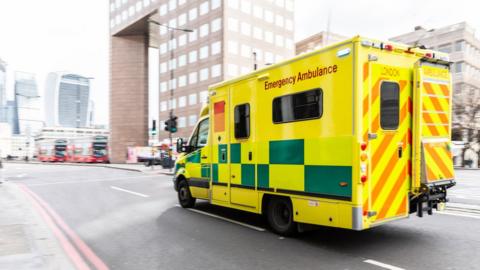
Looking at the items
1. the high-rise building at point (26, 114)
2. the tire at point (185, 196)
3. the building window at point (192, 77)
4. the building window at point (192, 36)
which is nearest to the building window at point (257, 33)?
the building window at point (192, 36)

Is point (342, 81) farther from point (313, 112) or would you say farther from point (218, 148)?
point (218, 148)

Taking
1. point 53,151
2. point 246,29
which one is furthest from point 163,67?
point 53,151

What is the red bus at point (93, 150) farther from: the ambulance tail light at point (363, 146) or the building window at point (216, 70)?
the ambulance tail light at point (363, 146)

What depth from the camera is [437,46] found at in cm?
5638

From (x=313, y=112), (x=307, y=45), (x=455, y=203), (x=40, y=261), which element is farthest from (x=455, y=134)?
(x=307, y=45)

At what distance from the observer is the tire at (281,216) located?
20.7 ft

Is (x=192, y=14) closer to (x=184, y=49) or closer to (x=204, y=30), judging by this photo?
(x=204, y=30)

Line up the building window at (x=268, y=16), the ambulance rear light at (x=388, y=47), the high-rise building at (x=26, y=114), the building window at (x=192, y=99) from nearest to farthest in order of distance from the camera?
the ambulance rear light at (x=388, y=47) < the building window at (x=192, y=99) < the building window at (x=268, y=16) < the high-rise building at (x=26, y=114)

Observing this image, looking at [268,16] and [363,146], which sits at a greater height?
[268,16]

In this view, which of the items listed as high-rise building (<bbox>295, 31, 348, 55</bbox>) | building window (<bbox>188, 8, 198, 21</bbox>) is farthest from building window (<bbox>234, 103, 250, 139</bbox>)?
high-rise building (<bbox>295, 31, 348, 55</bbox>)

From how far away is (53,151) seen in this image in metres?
56.4

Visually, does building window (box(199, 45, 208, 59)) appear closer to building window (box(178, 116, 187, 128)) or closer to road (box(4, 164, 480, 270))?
building window (box(178, 116, 187, 128))

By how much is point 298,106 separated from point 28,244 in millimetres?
4780

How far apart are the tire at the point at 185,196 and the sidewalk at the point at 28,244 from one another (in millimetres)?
3256
